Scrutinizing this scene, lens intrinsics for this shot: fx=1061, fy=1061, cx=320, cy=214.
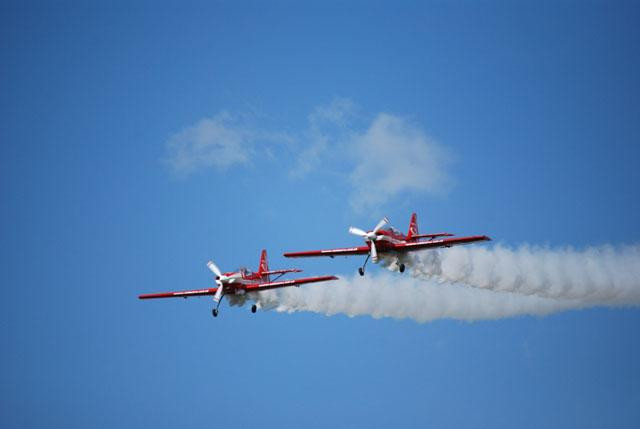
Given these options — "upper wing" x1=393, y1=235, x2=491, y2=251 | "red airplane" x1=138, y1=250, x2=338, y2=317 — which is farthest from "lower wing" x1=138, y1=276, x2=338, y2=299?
"upper wing" x1=393, y1=235, x2=491, y2=251

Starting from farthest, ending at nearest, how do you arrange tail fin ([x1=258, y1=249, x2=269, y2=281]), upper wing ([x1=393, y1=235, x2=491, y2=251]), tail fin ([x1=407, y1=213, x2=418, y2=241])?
tail fin ([x1=258, y1=249, x2=269, y2=281]) < tail fin ([x1=407, y1=213, x2=418, y2=241]) < upper wing ([x1=393, y1=235, x2=491, y2=251])

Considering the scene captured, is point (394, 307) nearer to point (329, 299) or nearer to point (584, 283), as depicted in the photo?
point (329, 299)

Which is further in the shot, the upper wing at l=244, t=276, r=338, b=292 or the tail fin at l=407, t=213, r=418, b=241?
the tail fin at l=407, t=213, r=418, b=241

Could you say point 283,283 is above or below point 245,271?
below

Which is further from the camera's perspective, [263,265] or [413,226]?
[263,265]

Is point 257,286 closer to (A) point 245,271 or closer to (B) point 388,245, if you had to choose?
(A) point 245,271

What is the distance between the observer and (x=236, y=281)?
73.6 metres

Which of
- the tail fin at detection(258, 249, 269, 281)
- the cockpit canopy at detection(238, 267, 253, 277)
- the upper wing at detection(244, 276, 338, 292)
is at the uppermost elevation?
the tail fin at detection(258, 249, 269, 281)

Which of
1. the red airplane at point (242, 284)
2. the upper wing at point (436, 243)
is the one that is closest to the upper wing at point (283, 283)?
the red airplane at point (242, 284)

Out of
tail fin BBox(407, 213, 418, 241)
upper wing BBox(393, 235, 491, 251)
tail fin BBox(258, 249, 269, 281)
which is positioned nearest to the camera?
upper wing BBox(393, 235, 491, 251)

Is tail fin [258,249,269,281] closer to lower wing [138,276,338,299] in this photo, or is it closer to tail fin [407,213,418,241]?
lower wing [138,276,338,299]

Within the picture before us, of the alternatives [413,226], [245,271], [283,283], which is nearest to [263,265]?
[245,271]

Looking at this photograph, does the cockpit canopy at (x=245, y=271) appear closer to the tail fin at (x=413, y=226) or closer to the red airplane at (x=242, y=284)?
the red airplane at (x=242, y=284)

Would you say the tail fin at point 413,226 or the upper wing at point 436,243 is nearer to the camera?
the upper wing at point 436,243
